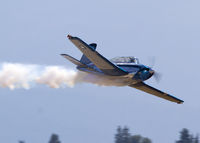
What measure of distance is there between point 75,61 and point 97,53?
4.36 metres

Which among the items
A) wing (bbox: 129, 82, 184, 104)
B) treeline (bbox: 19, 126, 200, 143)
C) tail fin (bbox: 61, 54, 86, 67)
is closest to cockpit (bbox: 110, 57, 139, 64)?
tail fin (bbox: 61, 54, 86, 67)

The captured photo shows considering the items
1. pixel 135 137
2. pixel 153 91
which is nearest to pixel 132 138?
pixel 135 137

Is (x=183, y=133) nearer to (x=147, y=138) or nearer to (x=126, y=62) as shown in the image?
(x=147, y=138)

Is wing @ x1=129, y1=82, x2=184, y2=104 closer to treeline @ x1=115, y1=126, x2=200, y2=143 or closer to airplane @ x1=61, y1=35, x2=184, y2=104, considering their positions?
airplane @ x1=61, y1=35, x2=184, y2=104

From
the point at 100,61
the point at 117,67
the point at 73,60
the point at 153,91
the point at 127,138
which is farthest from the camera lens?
the point at 127,138

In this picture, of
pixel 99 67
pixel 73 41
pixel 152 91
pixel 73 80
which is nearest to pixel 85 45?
pixel 73 41

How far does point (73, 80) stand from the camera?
37.1m

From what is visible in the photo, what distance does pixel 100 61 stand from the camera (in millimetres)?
32750

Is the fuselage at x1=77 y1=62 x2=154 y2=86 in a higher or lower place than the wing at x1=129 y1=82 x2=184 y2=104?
lower

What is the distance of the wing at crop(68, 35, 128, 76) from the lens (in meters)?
31.5

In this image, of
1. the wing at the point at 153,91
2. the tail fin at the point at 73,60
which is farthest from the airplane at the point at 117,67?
the wing at the point at 153,91

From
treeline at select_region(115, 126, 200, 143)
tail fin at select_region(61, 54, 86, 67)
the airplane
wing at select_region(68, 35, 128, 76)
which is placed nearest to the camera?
wing at select_region(68, 35, 128, 76)

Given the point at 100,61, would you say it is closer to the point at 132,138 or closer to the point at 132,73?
the point at 132,73

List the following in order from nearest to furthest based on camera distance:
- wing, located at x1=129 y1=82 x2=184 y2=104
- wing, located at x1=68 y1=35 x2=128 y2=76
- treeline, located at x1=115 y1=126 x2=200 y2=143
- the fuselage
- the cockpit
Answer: wing, located at x1=68 y1=35 x2=128 y2=76
the fuselage
the cockpit
wing, located at x1=129 y1=82 x2=184 y2=104
treeline, located at x1=115 y1=126 x2=200 y2=143
